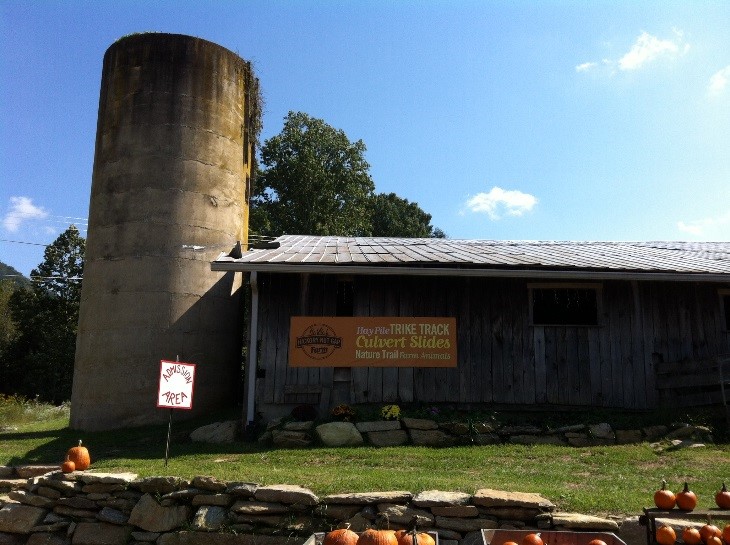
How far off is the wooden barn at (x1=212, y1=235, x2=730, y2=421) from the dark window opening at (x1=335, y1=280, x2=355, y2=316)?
0.03 metres

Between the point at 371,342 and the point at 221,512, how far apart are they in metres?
5.83

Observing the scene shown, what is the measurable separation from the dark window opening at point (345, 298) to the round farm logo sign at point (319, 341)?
2.14 ft

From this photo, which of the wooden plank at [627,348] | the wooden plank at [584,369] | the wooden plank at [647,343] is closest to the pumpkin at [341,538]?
the wooden plank at [584,369]

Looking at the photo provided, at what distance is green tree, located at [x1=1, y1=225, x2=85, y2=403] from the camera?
30.3 meters

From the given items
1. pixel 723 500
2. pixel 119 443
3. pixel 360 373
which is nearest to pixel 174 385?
pixel 360 373

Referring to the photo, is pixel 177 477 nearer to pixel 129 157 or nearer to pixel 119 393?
pixel 119 393

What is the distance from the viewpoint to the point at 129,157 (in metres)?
15.4

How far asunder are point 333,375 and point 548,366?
4570 millimetres

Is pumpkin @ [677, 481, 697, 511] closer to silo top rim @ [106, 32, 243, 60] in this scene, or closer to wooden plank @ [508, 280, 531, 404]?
wooden plank @ [508, 280, 531, 404]

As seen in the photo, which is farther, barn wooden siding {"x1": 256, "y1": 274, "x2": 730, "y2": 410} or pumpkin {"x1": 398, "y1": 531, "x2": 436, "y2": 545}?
barn wooden siding {"x1": 256, "y1": 274, "x2": 730, "y2": 410}

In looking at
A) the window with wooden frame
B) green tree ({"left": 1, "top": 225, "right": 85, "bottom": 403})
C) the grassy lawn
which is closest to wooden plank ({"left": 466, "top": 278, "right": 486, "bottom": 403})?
the window with wooden frame

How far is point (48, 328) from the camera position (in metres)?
31.7

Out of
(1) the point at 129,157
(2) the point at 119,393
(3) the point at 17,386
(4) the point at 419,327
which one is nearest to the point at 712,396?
(4) the point at 419,327

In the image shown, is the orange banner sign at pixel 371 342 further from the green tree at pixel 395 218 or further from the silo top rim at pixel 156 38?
the green tree at pixel 395 218
